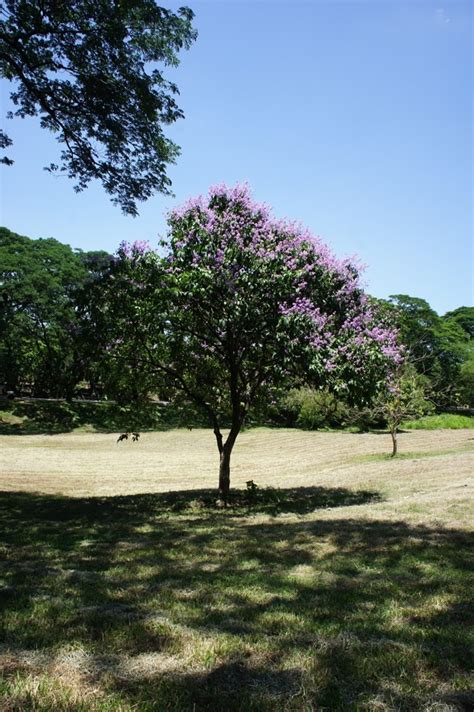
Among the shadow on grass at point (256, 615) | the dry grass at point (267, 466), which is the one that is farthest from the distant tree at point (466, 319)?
the shadow on grass at point (256, 615)

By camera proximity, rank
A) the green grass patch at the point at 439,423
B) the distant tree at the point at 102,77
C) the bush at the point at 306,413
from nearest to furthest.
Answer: the distant tree at the point at 102,77
the bush at the point at 306,413
the green grass patch at the point at 439,423

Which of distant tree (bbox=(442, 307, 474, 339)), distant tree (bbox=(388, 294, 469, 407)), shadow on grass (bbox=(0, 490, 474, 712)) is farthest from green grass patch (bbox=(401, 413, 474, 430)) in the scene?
shadow on grass (bbox=(0, 490, 474, 712))

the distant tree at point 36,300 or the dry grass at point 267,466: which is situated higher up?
the distant tree at point 36,300

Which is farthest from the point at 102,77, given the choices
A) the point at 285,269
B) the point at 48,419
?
the point at 48,419

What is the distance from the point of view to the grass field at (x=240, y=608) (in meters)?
2.88

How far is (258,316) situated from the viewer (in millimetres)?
11219

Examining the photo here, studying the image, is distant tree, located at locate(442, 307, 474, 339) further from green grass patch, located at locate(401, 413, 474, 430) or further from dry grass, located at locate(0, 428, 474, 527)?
dry grass, located at locate(0, 428, 474, 527)

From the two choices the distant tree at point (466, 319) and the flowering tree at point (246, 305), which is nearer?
the flowering tree at point (246, 305)

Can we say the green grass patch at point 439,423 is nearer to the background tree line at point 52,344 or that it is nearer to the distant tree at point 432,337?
the background tree line at point 52,344

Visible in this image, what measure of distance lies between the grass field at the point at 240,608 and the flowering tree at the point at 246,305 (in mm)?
3303

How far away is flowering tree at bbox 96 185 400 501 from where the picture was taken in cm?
1088

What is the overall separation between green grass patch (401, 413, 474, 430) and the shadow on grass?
38107 millimetres

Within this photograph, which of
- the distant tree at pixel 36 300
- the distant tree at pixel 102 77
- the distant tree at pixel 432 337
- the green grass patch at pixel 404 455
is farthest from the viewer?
the distant tree at pixel 432 337

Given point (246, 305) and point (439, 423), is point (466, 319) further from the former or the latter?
point (246, 305)
